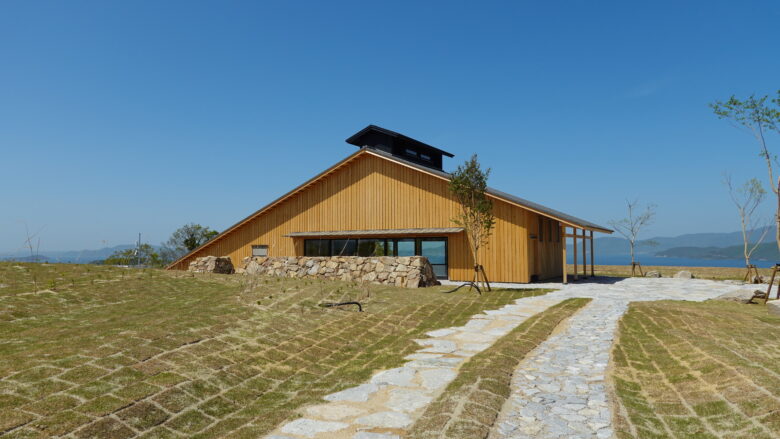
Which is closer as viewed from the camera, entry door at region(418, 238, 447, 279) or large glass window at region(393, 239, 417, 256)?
entry door at region(418, 238, 447, 279)

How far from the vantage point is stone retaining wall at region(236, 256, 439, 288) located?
641 inches

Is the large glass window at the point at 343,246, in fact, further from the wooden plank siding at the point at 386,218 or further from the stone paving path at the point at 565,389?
the stone paving path at the point at 565,389

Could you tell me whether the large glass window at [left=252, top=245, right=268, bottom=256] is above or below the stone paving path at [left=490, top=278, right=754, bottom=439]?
above

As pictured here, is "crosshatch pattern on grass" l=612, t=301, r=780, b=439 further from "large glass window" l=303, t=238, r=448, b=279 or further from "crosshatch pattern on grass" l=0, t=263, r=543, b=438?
"large glass window" l=303, t=238, r=448, b=279

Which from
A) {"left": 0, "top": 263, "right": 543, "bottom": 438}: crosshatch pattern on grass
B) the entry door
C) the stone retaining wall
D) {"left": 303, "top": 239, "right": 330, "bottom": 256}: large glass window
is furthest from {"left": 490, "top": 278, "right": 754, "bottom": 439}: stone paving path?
{"left": 303, "top": 239, "right": 330, "bottom": 256}: large glass window

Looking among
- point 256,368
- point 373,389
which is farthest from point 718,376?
point 256,368

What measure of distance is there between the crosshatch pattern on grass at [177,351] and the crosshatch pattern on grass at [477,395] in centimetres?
126

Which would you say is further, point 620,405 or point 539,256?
point 539,256

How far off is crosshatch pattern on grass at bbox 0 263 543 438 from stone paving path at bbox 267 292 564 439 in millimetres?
245

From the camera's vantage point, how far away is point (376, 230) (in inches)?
854

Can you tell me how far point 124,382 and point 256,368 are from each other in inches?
60.9

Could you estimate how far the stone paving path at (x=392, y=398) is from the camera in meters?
3.98

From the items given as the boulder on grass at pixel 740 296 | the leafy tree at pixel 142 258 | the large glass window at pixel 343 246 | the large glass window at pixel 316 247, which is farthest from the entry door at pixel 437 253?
the leafy tree at pixel 142 258

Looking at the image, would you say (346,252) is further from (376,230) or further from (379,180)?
(379,180)
